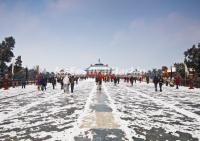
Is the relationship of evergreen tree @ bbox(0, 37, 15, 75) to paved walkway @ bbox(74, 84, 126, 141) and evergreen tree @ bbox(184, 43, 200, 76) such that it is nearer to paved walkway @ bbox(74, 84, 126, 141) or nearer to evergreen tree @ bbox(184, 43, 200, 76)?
evergreen tree @ bbox(184, 43, 200, 76)

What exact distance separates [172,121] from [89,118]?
2.96m

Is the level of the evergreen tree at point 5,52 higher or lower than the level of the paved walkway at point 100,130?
higher

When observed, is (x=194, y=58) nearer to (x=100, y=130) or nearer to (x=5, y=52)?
(x=5, y=52)

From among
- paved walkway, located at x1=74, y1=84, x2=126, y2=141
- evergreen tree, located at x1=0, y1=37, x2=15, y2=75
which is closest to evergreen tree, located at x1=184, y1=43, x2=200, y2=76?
evergreen tree, located at x1=0, y1=37, x2=15, y2=75

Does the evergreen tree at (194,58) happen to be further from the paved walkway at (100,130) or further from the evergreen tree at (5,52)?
the paved walkway at (100,130)

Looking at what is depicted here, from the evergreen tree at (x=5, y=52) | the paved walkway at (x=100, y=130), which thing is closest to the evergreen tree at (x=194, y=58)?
the evergreen tree at (x=5, y=52)

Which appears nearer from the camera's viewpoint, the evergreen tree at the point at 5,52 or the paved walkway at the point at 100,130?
the paved walkway at the point at 100,130

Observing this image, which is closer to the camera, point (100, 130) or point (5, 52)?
point (100, 130)

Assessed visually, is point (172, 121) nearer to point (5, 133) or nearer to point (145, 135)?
point (145, 135)

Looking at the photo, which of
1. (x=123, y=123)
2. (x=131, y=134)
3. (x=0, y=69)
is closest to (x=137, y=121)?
(x=123, y=123)

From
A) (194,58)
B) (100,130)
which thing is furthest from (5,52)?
(100,130)

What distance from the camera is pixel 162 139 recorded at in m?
7.80

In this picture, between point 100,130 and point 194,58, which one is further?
point 194,58

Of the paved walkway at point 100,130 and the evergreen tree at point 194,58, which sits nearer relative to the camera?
the paved walkway at point 100,130
